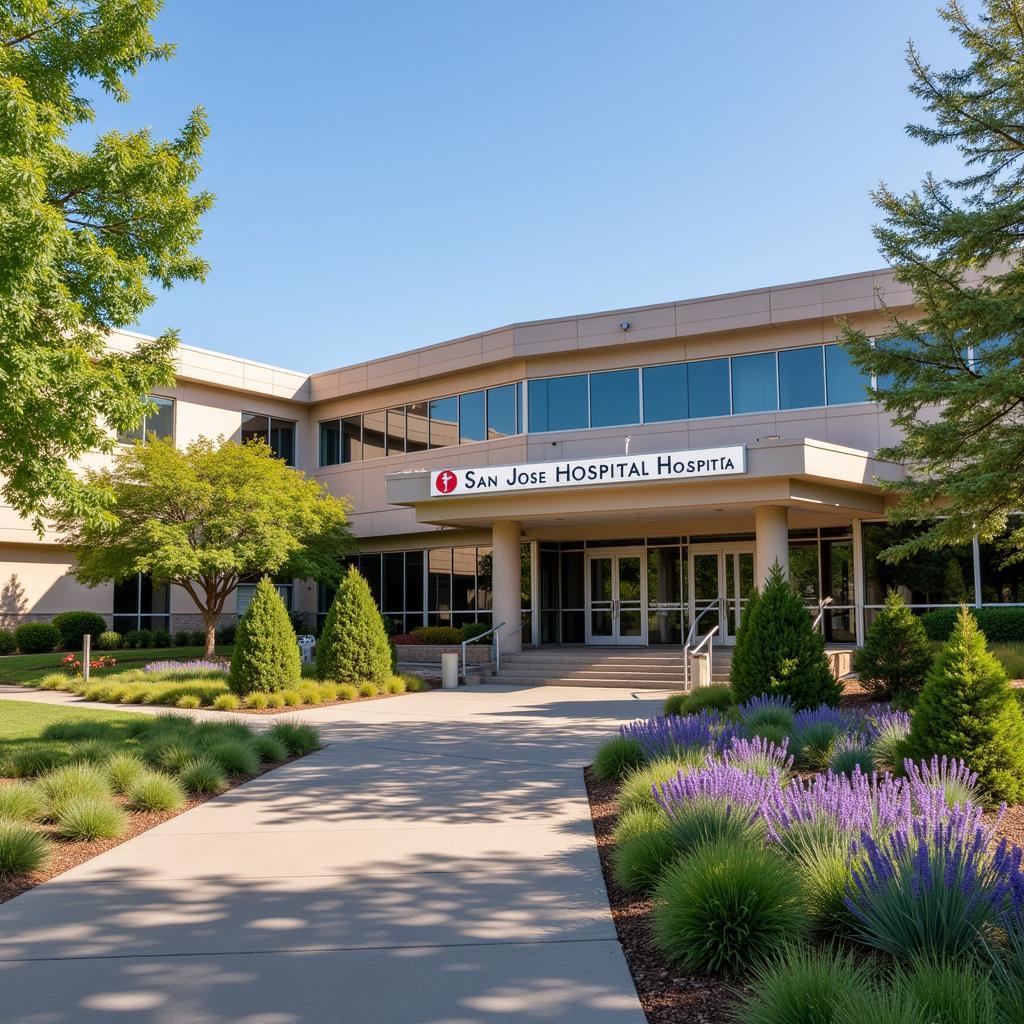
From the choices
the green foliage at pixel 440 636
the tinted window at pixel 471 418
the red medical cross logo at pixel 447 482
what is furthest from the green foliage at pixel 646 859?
the tinted window at pixel 471 418

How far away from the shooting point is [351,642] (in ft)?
66.4

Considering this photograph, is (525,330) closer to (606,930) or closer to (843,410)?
(843,410)

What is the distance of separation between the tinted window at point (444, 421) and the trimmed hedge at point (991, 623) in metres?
15.5

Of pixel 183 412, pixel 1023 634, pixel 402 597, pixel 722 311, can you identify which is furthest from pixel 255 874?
pixel 183 412

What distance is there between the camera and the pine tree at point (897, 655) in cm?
1448

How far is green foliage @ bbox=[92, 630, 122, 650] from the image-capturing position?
29.2 metres

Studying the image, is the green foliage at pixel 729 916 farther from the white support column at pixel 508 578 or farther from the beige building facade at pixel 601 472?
the white support column at pixel 508 578

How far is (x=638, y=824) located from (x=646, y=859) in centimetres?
58

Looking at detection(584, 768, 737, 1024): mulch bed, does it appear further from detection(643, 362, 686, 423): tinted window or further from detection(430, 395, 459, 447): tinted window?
detection(430, 395, 459, 447): tinted window

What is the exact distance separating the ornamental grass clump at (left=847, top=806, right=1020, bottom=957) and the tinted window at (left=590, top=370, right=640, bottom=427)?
2287cm

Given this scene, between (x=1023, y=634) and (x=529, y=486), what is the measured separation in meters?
11.1

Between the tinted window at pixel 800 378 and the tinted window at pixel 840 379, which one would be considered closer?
the tinted window at pixel 840 379

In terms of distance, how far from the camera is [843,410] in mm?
24469

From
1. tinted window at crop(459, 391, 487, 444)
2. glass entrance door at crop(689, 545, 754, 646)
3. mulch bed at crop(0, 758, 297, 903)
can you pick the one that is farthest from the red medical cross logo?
mulch bed at crop(0, 758, 297, 903)
